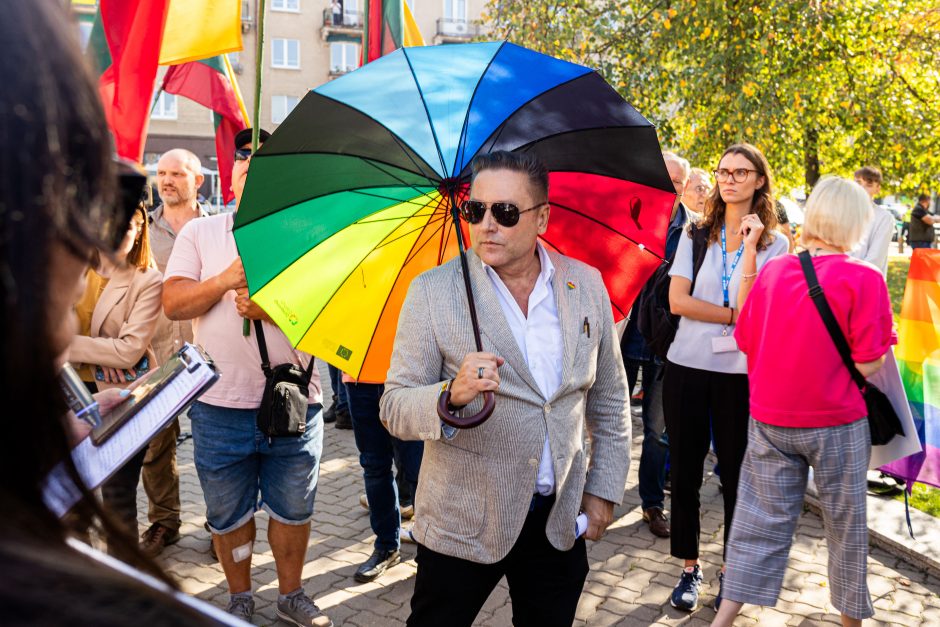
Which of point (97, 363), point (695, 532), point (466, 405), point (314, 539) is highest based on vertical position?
point (466, 405)

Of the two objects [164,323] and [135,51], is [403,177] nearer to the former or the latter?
[135,51]

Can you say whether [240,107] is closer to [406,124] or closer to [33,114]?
[406,124]

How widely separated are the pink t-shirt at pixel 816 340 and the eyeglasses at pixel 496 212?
160cm

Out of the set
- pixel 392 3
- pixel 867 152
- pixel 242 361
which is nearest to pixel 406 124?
pixel 242 361

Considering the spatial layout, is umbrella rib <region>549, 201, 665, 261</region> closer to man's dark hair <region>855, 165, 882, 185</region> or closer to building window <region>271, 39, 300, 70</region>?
man's dark hair <region>855, 165, 882, 185</region>

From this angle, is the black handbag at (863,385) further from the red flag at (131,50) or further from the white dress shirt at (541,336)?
the red flag at (131,50)

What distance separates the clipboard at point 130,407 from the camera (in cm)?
143

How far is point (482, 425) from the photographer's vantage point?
282cm

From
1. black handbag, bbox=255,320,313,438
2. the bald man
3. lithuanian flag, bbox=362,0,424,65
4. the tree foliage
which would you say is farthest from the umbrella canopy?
the tree foliage

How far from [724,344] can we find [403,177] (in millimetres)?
2220

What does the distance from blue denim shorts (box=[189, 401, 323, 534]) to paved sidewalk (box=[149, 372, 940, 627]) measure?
42cm

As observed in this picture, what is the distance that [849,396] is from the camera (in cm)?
382

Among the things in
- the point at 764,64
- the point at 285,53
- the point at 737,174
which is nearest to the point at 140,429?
the point at 737,174

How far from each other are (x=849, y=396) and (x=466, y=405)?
2032 millimetres
